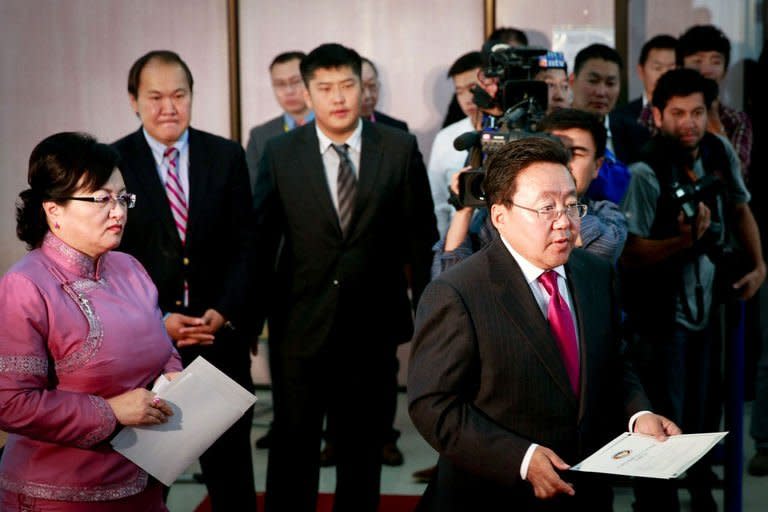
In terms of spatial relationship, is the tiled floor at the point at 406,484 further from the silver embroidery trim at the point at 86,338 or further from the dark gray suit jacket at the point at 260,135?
the silver embroidery trim at the point at 86,338

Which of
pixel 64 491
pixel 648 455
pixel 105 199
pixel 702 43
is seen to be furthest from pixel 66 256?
pixel 702 43

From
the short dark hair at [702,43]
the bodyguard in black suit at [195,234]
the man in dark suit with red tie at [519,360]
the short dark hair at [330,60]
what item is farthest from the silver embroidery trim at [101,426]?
the short dark hair at [702,43]

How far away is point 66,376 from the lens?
2391 millimetres

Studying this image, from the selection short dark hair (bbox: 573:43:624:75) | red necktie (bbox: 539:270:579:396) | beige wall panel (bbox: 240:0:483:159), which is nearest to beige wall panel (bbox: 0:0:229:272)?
beige wall panel (bbox: 240:0:483:159)

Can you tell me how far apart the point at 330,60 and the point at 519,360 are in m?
1.88

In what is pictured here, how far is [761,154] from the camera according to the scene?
5.26m

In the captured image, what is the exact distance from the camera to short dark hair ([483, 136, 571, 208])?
92.4 inches

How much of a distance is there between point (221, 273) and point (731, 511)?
1.91 metres

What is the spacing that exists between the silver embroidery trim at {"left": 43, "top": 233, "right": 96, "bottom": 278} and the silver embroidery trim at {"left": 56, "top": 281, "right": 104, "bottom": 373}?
2.0 inches

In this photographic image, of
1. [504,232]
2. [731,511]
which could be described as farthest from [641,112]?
[504,232]

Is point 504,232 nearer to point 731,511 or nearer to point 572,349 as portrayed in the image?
point 572,349

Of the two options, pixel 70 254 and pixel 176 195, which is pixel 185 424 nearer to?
pixel 70 254

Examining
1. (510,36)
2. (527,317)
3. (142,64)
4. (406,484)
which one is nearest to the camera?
(527,317)

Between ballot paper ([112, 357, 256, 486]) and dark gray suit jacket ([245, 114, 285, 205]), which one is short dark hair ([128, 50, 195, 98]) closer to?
ballot paper ([112, 357, 256, 486])
